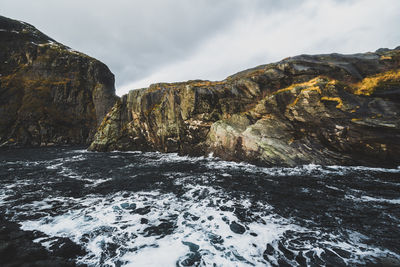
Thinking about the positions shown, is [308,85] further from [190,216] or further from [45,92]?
[45,92]

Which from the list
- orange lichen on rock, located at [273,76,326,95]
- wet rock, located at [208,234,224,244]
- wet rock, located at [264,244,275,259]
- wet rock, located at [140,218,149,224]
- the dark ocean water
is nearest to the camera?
the dark ocean water

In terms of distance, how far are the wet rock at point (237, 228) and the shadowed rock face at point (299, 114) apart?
36.6ft

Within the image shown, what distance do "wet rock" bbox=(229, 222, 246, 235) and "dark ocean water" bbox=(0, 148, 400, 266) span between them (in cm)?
3

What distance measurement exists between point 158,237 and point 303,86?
20.7 metres

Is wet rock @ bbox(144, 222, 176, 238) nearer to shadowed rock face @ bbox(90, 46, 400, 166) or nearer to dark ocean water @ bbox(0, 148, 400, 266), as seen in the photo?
dark ocean water @ bbox(0, 148, 400, 266)

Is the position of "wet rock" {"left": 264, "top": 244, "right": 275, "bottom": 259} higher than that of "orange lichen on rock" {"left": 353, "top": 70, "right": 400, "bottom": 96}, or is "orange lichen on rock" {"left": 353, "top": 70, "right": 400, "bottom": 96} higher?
"orange lichen on rock" {"left": 353, "top": 70, "right": 400, "bottom": 96}

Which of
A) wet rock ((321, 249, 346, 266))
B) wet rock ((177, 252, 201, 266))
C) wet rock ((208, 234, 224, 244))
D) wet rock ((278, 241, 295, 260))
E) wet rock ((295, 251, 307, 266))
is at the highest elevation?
wet rock ((321, 249, 346, 266))

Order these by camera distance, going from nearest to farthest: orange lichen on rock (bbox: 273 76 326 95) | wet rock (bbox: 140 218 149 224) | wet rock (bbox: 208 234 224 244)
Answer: wet rock (bbox: 208 234 224 244) → wet rock (bbox: 140 218 149 224) → orange lichen on rock (bbox: 273 76 326 95)

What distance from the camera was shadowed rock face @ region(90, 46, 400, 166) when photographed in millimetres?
15030

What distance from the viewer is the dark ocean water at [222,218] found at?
561 cm

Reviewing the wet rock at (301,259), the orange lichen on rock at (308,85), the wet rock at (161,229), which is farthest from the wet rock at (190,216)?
the orange lichen on rock at (308,85)

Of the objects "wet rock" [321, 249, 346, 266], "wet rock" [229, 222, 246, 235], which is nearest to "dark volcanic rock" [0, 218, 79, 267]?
"wet rock" [229, 222, 246, 235]

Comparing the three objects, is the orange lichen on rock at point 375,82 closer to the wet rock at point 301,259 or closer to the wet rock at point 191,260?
the wet rock at point 301,259

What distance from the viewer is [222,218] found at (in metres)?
8.05
